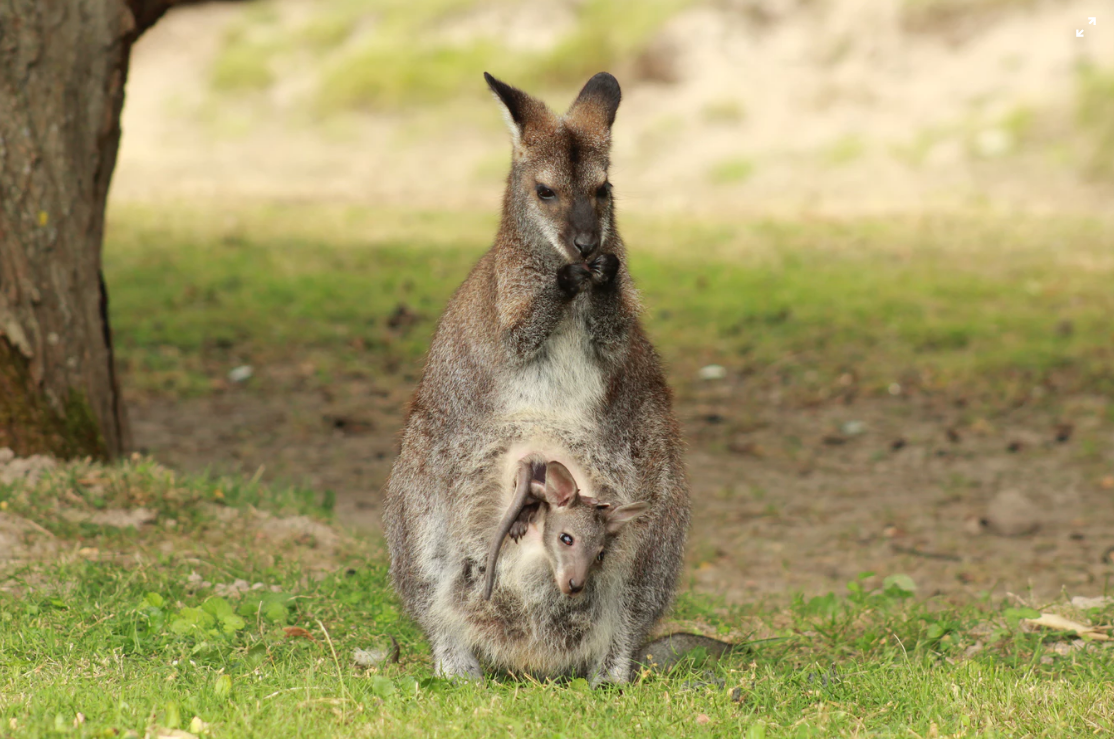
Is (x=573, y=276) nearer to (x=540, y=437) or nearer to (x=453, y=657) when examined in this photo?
(x=540, y=437)

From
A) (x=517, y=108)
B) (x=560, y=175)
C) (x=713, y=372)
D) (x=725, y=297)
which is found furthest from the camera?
(x=725, y=297)

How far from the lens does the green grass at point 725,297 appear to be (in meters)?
9.60

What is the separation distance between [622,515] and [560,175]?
3.92ft

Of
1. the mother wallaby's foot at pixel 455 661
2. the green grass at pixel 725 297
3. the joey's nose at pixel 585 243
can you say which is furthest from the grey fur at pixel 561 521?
the green grass at pixel 725 297

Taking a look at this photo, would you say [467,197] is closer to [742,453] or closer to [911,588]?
[742,453]

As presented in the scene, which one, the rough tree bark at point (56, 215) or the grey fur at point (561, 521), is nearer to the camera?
the grey fur at point (561, 521)

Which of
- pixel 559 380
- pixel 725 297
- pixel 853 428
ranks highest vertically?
pixel 559 380

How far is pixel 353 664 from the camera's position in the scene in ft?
14.6

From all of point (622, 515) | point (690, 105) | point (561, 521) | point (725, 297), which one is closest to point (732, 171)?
point (690, 105)

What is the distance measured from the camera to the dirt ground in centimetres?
635

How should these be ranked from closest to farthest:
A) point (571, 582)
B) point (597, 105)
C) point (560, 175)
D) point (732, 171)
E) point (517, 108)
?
point (571, 582)
point (560, 175)
point (517, 108)
point (597, 105)
point (732, 171)

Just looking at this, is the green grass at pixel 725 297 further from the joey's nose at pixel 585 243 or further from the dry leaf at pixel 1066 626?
the joey's nose at pixel 585 243

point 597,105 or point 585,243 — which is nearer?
point 585,243

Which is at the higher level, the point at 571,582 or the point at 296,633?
the point at 571,582
